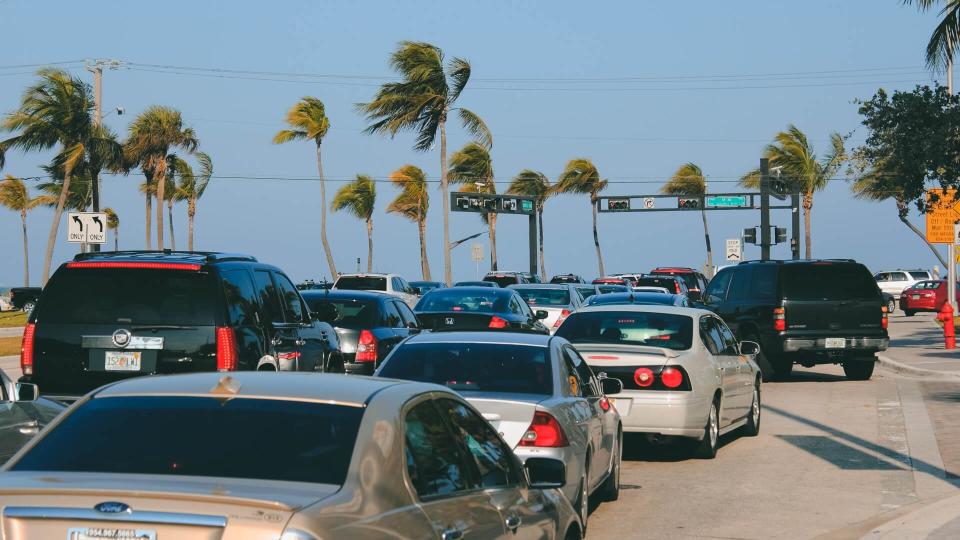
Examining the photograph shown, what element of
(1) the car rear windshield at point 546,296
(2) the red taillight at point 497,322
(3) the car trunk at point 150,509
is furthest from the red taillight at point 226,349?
(1) the car rear windshield at point 546,296

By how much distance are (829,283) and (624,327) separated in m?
9.63

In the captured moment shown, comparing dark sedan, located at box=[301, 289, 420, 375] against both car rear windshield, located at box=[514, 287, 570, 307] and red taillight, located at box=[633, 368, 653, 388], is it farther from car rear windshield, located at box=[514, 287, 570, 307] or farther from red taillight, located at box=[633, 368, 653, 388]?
car rear windshield, located at box=[514, 287, 570, 307]

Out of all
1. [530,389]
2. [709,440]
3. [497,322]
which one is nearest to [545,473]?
[530,389]

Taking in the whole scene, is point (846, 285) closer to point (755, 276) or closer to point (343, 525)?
point (755, 276)

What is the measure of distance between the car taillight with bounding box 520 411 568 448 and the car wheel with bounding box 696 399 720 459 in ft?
16.4

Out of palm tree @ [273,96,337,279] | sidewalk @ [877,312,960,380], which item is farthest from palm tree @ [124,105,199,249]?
sidewalk @ [877,312,960,380]

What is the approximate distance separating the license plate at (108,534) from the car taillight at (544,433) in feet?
17.2

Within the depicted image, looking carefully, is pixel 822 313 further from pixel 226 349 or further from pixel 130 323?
pixel 130 323

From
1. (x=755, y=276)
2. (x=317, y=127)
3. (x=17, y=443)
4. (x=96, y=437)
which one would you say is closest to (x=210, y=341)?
(x=17, y=443)

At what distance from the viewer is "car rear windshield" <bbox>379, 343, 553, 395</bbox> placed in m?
10.2

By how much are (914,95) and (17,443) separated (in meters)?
22.6

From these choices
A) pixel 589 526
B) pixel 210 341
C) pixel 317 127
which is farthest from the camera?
pixel 317 127

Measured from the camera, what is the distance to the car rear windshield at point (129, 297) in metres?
12.4

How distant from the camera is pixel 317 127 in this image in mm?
65188
